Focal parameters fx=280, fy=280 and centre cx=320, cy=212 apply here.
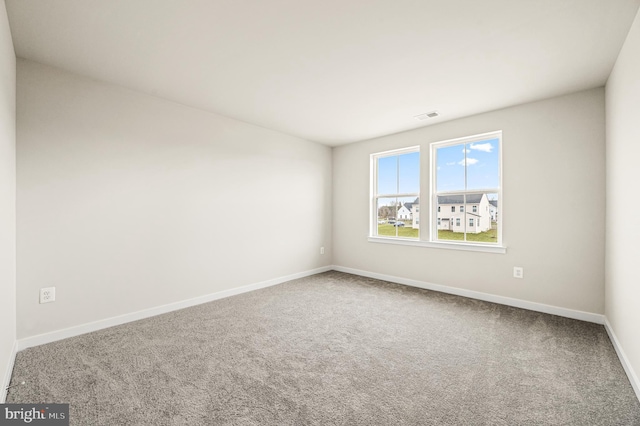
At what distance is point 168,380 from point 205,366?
0.25 m

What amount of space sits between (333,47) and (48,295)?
325 centimetres

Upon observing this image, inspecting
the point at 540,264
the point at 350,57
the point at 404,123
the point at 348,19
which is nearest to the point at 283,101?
the point at 350,57

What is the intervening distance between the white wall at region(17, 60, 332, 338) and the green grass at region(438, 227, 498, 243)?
249cm

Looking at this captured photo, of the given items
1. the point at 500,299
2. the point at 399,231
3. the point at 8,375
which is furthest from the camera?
the point at 399,231

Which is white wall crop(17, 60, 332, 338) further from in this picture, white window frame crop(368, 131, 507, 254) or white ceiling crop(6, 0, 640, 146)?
white window frame crop(368, 131, 507, 254)

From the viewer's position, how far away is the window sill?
358cm

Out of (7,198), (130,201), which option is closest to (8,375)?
(7,198)

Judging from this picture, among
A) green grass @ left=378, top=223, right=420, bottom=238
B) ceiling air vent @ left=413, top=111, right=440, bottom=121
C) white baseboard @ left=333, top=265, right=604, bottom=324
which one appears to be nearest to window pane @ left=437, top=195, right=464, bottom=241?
green grass @ left=378, top=223, right=420, bottom=238

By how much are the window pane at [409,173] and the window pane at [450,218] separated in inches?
17.9

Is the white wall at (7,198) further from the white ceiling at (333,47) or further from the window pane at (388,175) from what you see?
the window pane at (388,175)

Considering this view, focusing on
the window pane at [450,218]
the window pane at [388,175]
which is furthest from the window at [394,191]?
the window pane at [450,218]

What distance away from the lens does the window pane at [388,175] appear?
4.74 metres

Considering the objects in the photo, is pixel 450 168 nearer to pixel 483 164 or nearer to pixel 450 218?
pixel 483 164

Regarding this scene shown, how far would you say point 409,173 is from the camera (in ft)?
14.9
